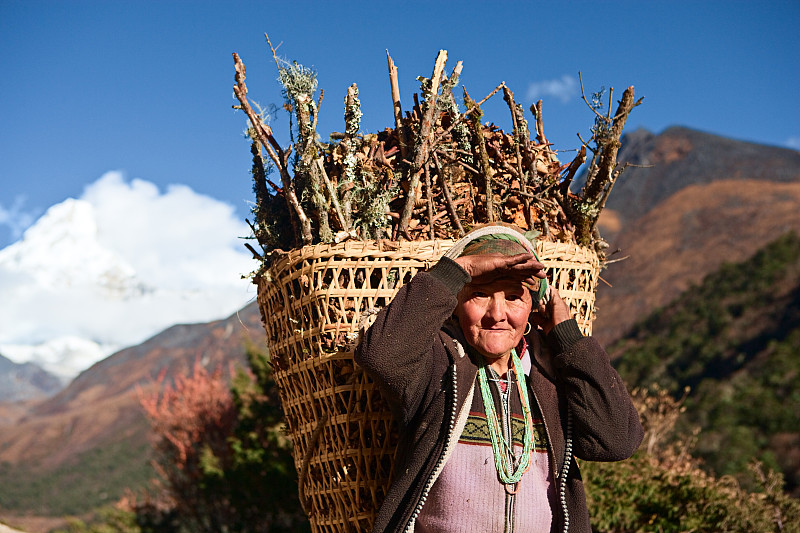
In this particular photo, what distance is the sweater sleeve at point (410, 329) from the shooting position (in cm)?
195

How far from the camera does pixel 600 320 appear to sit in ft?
103

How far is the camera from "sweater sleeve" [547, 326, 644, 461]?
200 centimetres

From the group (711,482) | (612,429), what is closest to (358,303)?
(612,429)

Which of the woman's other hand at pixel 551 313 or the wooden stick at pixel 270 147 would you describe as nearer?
the woman's other hand at pixel 551 313

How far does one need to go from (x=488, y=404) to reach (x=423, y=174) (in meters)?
0.87

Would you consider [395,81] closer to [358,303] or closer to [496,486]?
[358,303]

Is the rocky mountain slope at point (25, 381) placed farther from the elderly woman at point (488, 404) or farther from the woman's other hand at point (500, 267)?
the woman's other hand at point (500, 267)

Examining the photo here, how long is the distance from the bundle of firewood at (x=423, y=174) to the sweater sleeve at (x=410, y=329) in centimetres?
42

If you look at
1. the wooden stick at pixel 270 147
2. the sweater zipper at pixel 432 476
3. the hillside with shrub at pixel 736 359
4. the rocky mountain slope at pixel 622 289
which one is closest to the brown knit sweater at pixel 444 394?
the sweater zipper at pixel 432 476

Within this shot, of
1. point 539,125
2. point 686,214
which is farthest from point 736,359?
point 686,214

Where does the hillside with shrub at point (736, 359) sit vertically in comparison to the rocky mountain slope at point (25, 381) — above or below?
below

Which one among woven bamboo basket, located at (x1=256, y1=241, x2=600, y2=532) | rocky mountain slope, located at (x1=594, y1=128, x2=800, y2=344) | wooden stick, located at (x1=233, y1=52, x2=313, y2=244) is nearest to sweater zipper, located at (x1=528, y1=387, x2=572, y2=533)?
woven bamboo basket, located at (x1=256, y1=241, x2=600, y2=532)

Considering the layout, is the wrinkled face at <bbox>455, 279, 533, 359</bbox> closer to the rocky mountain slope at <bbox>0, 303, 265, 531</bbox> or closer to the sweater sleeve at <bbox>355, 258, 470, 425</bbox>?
the sweater sleeve at <bbox>355, 258, 470, 425</bbox>

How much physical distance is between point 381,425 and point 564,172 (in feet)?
3.85
